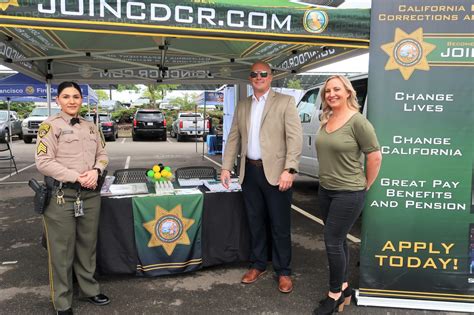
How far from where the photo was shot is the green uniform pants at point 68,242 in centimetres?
266

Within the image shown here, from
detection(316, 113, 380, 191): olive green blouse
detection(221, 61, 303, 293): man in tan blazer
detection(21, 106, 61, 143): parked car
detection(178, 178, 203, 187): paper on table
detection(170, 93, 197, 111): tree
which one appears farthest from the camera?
detection(170, 93, 197, 111): tree

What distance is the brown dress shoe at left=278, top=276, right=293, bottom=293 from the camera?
3.20 meters

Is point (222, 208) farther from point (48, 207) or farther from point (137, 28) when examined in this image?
point (137, 28)

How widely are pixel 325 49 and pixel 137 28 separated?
11.6 feet

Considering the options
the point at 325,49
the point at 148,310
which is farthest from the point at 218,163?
the point at 148,310

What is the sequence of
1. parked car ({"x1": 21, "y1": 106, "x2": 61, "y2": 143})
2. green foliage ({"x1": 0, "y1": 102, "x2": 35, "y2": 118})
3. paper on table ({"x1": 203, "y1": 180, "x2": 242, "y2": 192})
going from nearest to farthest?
paper on table ({"x1": 203, "y1": 180, "x2": 242, "y2": 192}), parked car ({"x1": 21, "y1": 106, "x2": 61, "y2": 143}), green foliage ({"x1": 0, "y1": 102, "x2": 35, "y2": 118})

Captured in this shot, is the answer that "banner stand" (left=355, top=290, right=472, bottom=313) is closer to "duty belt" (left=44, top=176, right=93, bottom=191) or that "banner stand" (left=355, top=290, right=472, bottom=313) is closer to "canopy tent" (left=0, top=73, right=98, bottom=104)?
"duty belt" (left=44, top=176, right=93, bottom=191)

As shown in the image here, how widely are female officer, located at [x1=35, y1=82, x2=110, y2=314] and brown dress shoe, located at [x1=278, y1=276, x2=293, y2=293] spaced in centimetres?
157

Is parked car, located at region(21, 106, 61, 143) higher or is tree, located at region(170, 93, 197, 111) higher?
tree, located at region(170, 93, 197, 111)

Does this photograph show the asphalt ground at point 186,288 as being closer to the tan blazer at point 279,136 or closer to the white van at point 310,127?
the tan blazer at point 279,136

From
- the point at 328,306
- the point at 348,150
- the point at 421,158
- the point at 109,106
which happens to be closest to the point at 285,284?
the point at 328,306

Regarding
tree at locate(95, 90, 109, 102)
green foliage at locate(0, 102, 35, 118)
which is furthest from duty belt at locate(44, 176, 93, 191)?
tree at locate(95, 90, 109, 102)

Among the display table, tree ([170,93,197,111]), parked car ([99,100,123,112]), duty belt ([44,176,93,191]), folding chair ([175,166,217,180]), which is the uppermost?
tree ([170,93,197,111])

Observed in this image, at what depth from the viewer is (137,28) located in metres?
2.65
